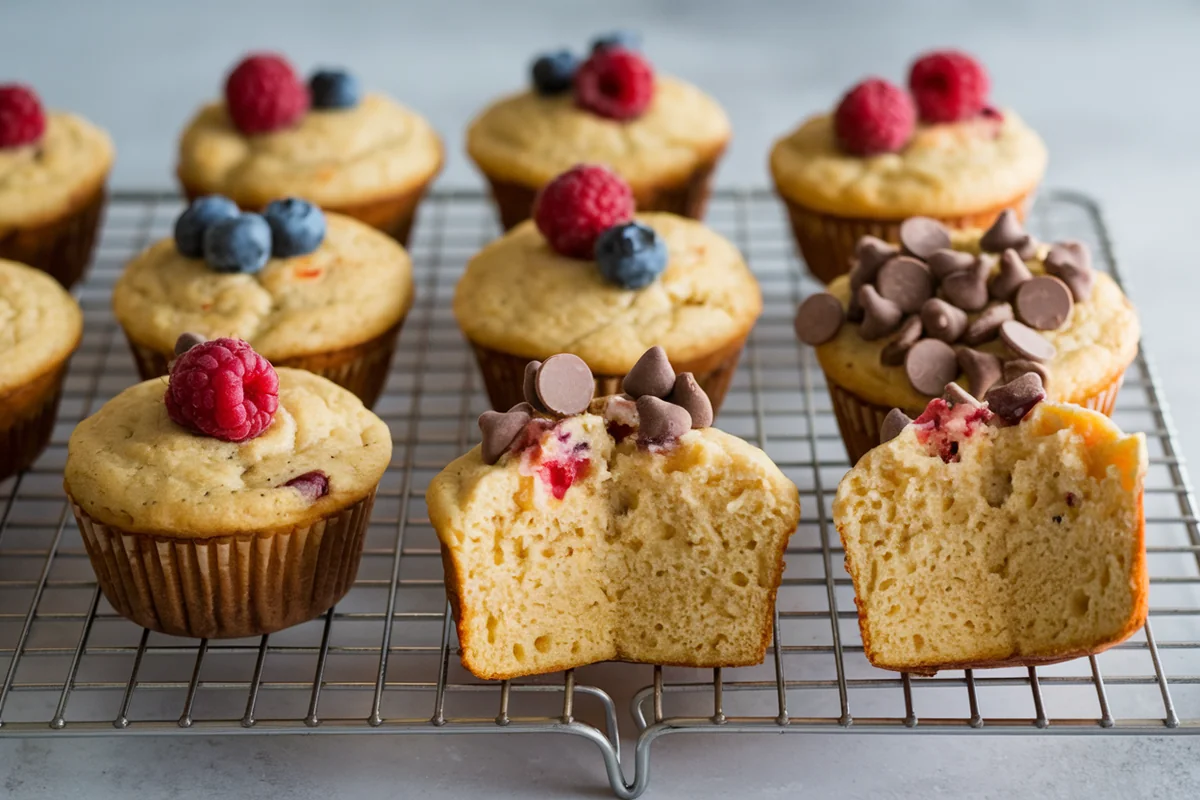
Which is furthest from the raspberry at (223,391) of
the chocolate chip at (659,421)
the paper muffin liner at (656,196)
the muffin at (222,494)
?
the paper muffin liner at (656,196)

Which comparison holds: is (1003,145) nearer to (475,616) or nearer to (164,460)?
(475,616)

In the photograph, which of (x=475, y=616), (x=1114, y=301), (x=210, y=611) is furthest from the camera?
(x=1114, y=301)

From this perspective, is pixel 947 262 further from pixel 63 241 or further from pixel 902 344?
pixel 63 241

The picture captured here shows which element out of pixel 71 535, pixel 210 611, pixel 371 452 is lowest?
pixel 71 535

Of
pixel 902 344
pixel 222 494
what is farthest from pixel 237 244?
pixel 902 344

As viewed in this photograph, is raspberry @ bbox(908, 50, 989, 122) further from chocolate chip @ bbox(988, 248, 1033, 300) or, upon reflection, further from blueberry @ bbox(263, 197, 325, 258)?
blueberry @ bbox(263, 197, 325, 258)

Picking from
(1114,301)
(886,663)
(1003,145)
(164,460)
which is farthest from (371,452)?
(1003,145)

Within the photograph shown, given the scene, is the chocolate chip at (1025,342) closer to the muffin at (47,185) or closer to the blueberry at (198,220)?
the blueberry at (198,220)

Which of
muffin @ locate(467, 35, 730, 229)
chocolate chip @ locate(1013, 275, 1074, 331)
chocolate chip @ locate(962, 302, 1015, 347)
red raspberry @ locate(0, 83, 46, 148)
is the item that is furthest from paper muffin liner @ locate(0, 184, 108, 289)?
chocolate chip @ locate(1013, 275, 1074, 331)
